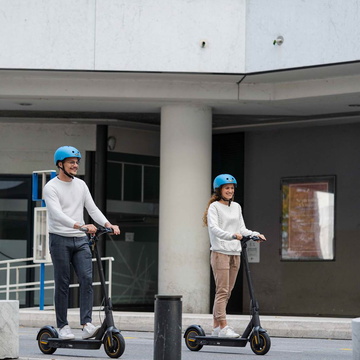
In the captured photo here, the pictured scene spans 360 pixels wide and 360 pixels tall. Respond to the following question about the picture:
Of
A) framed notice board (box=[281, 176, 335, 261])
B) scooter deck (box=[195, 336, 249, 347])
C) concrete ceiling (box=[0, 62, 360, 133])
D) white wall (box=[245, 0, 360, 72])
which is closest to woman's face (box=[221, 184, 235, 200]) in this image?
scooter deck (box=[195, 336, 249, 347])

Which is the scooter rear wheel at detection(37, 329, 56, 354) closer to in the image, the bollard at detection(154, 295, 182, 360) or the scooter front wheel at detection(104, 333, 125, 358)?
the scooter front wheel at detection(104, 333, 125, 358)

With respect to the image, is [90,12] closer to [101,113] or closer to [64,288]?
[101,113]

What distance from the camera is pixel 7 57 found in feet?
57.4

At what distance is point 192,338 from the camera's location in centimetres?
1095

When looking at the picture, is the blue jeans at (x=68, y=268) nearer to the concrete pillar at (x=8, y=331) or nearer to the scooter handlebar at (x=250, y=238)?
the concrete pillar at (x=8, y=331)

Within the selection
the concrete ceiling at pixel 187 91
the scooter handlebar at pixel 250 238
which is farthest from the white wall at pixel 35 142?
the scooter handlebar at pixel 250 238

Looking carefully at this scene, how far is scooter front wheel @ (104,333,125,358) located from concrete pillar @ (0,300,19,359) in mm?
897

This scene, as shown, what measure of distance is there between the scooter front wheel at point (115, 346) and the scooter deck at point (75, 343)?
0.25 ft

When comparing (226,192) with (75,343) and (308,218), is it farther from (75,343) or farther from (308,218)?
(308,218)

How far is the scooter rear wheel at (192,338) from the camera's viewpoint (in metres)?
10.9

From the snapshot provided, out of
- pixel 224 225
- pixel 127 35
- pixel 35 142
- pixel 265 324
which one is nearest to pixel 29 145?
pixel 35 142

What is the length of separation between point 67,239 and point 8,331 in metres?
1.19

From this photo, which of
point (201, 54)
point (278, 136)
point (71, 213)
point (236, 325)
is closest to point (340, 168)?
point (278, 136)

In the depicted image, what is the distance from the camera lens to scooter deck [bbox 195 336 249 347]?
10.5 m
